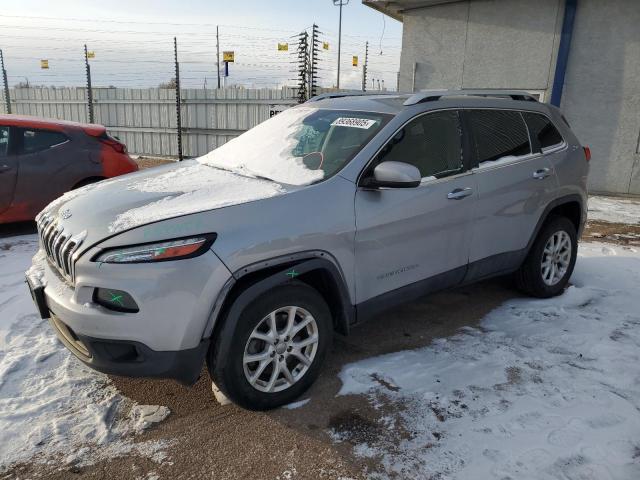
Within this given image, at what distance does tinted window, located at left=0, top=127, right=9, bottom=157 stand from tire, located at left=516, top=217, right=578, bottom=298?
19.2ft

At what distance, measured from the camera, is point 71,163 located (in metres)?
6.48

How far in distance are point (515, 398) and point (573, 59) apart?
9.13 metres

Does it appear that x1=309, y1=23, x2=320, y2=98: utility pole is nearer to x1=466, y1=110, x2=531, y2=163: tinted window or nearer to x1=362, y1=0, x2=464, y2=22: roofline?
x1=362, y1=0, x2=464, y2=22: roofline

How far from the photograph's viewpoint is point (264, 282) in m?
2.64

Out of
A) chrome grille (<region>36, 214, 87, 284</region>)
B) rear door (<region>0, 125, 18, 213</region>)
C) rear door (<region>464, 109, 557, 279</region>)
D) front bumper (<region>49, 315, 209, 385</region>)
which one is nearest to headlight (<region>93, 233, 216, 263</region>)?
chrome grille (<region>36, 214, 87, 284</region>)

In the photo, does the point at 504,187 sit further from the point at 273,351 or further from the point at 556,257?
the point at 273,351

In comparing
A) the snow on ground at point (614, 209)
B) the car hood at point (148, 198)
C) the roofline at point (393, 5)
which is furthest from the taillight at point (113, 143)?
the snow on ground at point (614, 209)

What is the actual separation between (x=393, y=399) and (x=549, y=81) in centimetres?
927

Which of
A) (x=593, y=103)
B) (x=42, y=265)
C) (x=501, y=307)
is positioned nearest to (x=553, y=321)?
(x=501, y=307)

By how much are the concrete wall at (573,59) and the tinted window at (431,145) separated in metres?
7.83

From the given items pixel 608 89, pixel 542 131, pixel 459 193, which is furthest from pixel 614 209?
pixel 459 193

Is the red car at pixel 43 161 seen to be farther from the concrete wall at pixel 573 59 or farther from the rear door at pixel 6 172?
the concrete wall at pixel 573 59

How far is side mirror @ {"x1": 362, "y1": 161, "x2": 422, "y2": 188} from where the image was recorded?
9.76 ft

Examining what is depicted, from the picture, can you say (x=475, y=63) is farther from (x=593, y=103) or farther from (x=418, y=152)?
(x=418, y=152)
